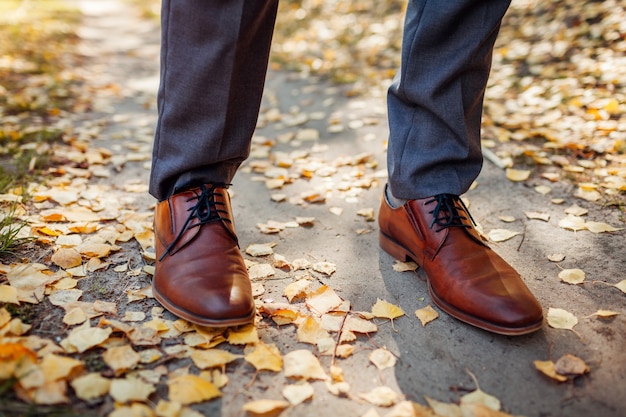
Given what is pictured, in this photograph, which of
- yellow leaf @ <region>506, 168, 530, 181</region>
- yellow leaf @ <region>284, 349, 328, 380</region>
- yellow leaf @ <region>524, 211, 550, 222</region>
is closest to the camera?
yellow leaf @ <region>284, 349, 328, 380</region>

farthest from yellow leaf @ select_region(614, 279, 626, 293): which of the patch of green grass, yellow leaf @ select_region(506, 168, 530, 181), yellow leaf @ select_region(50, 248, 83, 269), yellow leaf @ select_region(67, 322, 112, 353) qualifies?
the patch of green grass

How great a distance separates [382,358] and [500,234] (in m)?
0.75

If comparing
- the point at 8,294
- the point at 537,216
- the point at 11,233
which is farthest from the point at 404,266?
the point at 11,233

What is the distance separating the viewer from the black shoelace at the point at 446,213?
→ 1.33m

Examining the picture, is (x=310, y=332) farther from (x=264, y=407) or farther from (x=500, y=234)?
(x=500, y=234)

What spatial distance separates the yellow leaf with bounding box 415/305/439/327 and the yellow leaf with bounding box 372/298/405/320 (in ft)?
0.14

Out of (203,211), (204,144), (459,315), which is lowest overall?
(459,315)

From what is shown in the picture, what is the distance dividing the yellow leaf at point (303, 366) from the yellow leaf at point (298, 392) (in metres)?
0.03

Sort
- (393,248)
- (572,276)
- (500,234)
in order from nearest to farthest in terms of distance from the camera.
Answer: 1. (572,276)
2. (393,248)
3. (500,234)

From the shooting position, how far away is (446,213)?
134cm

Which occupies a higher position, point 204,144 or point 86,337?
point 204,144

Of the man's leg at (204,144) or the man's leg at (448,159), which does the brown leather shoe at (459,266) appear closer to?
the man's leg at (448,159)

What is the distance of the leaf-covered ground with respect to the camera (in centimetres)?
99

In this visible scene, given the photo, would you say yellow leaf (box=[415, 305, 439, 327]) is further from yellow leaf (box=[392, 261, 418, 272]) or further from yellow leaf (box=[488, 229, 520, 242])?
yellow leaf (box=[488, 229, 520, 242])
